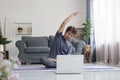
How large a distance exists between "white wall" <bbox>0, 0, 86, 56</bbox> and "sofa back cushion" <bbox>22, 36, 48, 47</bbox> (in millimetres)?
476

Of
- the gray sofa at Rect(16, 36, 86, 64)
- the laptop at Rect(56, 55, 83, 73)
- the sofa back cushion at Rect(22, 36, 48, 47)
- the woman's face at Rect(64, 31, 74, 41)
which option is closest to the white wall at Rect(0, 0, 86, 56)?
the sofa back cushion at Rect(22, 36, 48, 47)

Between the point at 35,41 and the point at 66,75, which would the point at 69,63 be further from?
the point at 35,41

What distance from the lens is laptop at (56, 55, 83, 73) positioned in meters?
3.58

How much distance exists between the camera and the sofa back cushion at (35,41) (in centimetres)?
774

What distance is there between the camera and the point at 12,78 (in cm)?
61

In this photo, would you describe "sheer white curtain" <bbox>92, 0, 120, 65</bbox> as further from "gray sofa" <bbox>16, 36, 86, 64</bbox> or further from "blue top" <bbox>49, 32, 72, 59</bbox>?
"blue top" <bbox>49, 32, 72, 59</bbox>

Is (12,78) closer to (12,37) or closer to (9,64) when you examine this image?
(9,64)

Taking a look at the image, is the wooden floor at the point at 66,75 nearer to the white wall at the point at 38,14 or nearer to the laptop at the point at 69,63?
the laptop at the point at 69,63

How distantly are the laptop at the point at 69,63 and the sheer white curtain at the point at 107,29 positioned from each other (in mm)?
3165

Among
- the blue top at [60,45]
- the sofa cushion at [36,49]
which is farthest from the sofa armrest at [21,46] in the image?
the blue top at [60,45]

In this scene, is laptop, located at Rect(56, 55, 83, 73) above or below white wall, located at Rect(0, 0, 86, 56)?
below

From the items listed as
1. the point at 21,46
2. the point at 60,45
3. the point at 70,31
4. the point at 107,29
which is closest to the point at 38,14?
the point at 21,46

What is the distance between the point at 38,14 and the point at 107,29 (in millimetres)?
2332

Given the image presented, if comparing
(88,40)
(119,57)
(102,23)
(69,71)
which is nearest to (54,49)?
(69,71)
